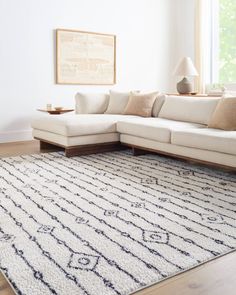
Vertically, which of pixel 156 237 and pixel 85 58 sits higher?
pixel 85 58

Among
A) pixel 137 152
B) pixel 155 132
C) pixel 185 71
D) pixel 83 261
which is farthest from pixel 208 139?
pixel 185 71

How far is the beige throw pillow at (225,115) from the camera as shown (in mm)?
3623

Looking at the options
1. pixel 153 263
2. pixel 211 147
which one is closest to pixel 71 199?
pixel 153 263

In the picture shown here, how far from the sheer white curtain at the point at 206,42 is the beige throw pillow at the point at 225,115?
291 centimetres

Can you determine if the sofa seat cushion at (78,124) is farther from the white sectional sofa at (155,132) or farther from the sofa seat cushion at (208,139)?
the sofa seat cushion at (208,139)

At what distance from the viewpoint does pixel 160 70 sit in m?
6.98

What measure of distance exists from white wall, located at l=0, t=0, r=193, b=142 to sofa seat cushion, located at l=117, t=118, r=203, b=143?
1774 mm

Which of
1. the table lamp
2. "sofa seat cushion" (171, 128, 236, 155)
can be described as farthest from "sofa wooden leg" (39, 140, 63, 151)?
the table lamp

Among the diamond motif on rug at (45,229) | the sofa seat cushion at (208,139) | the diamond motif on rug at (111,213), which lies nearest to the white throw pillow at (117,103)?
the sofa seat cushion at (208,139)

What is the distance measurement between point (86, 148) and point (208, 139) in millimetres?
1630

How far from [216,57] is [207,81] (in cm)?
46

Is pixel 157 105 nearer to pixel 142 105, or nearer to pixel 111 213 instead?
pixel 142 105

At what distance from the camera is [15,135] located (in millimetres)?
5531

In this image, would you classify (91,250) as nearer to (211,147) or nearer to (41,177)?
(41,177)
